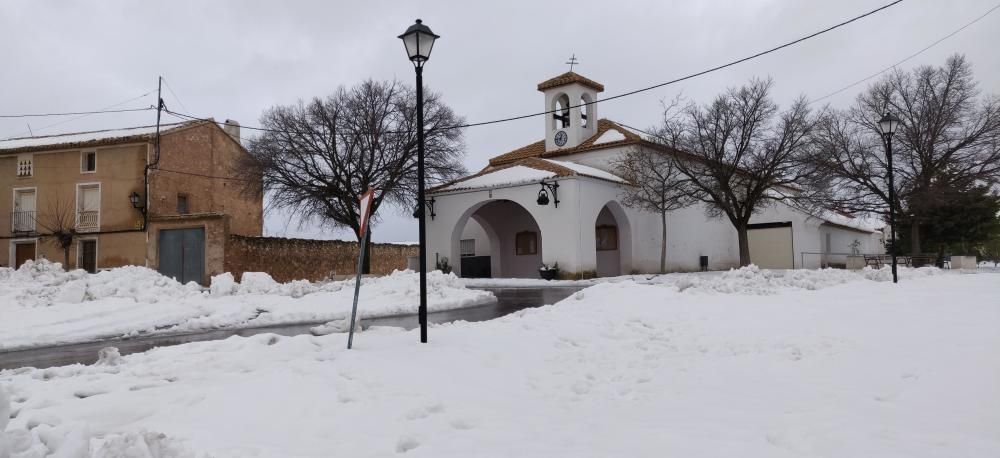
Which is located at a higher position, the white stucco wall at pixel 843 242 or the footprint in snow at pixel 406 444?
the white stucco wall at pixel 843 242

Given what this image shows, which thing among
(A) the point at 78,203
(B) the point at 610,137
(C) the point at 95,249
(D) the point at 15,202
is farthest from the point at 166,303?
(D) the point at 15,202

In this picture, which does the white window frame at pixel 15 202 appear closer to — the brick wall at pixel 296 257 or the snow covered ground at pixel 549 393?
the brick wall at pixel 296 257

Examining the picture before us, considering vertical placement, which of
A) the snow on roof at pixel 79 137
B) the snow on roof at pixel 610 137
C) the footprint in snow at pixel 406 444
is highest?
the snow on roof at pixel 79 137

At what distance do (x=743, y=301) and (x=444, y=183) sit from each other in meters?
18.6

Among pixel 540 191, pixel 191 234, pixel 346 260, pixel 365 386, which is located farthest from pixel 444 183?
pixel 365 386

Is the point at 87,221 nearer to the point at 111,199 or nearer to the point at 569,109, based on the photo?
the point at 111,199

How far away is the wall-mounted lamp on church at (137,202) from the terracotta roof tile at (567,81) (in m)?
19.2

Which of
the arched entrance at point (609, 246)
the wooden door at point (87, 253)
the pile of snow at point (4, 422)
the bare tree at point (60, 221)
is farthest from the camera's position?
the wooden door at point (87, 253)

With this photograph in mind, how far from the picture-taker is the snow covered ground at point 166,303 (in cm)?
1066

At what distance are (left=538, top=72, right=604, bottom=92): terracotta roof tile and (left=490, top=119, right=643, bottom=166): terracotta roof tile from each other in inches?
95.2

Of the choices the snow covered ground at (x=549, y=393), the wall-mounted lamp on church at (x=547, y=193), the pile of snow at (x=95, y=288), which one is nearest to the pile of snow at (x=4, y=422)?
the snow covered ground at (x=549, y=393)

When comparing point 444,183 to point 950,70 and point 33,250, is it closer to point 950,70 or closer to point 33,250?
point 33,250

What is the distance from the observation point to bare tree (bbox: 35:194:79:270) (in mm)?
28781

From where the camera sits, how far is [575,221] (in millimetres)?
23469
